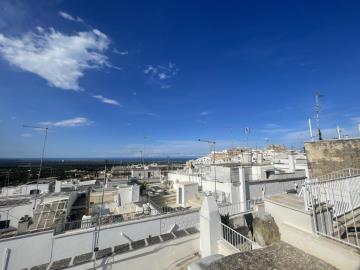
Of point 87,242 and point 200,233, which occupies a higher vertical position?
point 200,233

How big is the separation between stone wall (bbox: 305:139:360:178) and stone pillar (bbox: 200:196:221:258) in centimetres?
1002

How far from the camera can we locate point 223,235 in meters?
7.23

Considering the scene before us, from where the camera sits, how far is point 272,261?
317 centimetres

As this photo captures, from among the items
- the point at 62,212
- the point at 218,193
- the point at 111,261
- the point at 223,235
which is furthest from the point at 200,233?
the point at 62,212

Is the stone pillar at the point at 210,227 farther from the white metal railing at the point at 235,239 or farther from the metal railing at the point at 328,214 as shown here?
the metal railing at the point at 328,214

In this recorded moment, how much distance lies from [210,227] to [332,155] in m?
10.8

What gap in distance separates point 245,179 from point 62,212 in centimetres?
1575

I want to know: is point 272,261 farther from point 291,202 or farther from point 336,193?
point 336,193

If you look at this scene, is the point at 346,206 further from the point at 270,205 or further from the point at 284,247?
the point at 284,247

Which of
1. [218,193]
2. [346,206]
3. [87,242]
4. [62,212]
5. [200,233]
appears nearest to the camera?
[346,206]

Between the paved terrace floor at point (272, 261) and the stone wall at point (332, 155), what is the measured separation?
10.8 meters

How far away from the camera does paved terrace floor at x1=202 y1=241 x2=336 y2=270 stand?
2.63 m

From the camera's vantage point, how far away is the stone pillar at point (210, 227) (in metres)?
7.03

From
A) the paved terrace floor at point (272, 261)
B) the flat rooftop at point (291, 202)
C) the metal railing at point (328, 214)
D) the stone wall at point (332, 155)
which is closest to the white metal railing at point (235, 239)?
the flat rooftop at point (291, 202)
